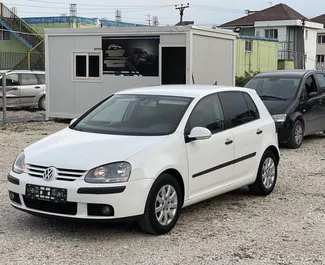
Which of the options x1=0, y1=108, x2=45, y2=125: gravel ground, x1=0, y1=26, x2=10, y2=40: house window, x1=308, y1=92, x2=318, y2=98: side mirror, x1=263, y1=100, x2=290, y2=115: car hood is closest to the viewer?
x1=263, y1=100, x2=290, y2=115: car hood

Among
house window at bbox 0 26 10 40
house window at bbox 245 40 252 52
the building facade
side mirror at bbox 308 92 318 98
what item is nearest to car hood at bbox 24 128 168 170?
side mirror at bbox 308 92 318 98

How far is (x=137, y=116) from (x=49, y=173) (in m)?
1.45

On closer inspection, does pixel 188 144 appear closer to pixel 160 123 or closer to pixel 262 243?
pixel 160 123

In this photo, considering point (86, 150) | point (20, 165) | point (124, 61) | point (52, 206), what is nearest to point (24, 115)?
point (124, 61)

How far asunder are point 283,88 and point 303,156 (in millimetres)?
2138

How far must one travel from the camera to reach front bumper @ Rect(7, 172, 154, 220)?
538 cm

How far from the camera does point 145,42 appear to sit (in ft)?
51.8

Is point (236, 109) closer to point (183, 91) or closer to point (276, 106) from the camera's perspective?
point (183, 91)

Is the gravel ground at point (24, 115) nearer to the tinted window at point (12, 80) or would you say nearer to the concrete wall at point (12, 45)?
the tinted window at point (12, 80)

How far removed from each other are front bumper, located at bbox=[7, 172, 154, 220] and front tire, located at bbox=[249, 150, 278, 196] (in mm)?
2429

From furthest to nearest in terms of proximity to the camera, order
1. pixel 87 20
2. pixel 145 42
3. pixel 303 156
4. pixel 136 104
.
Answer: pixel 87 20 < pixel 145 42 < pixel 303 156 < pixel 136 104

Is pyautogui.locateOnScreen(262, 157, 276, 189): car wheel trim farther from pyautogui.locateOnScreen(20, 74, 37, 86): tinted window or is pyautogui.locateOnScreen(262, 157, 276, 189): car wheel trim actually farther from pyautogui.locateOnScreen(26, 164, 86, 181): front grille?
pyautogui.locateOnScreen(20, 74, 37, 86): tinted window

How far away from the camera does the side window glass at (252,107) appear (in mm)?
7566

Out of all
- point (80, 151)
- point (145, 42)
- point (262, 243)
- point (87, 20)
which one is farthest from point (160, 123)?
point (87, 20)
